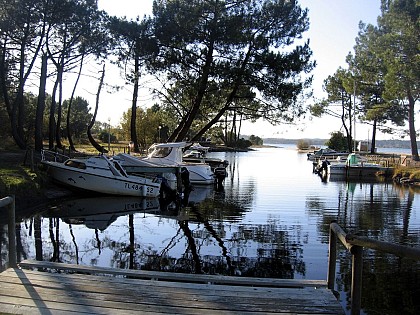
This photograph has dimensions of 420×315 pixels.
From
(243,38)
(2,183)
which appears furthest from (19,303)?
(243,38)

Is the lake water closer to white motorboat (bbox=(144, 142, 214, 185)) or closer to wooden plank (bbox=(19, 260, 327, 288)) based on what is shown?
wooden plank (bbox=(19, 260, 327, 288))

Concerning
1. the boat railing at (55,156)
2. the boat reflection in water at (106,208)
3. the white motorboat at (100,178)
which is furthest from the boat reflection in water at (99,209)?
the boat railing at (55,156)

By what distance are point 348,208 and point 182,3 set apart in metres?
12.4

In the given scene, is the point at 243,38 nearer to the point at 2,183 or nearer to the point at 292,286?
the point at 2,183

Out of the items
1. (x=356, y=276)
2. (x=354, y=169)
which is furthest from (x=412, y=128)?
(x=356, y=276)

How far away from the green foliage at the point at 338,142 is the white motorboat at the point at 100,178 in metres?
43.7

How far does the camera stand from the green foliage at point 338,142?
56350 mm

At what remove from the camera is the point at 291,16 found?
21531 millimetres

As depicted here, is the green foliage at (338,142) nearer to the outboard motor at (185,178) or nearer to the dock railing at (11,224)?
the outboard motor at (185,178)

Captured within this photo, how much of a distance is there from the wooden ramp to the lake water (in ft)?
7.22

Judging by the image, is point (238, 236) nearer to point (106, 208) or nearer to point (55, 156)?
point (106, 208)

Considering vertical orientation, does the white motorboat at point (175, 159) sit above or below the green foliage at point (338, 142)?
below

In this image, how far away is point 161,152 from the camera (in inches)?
864

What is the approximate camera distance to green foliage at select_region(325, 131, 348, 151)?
56.3m
